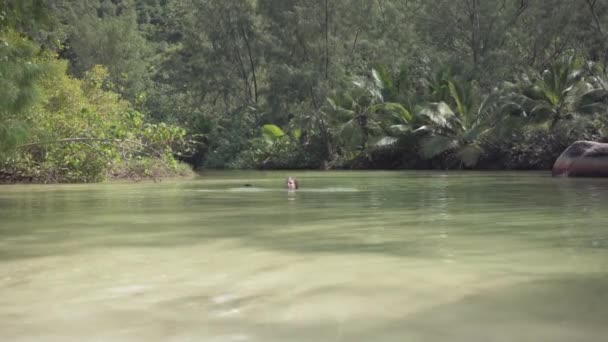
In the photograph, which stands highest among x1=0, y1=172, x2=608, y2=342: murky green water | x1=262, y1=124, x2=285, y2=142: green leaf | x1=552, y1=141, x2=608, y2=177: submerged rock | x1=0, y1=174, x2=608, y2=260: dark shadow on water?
x1=262, y1=124, x2=285, y2=142: green leaf

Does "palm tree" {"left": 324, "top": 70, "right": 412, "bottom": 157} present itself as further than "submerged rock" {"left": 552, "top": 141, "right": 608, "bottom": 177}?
Yes

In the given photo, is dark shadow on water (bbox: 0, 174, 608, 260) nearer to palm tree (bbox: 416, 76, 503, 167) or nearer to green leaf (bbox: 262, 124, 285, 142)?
palm tree (bbox: 416, 76, 503, 167)

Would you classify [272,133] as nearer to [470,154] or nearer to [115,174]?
[470,154]

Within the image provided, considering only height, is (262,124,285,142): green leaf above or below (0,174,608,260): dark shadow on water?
above

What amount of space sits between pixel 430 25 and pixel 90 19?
22948 millimetres

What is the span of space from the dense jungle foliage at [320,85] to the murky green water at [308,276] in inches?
257

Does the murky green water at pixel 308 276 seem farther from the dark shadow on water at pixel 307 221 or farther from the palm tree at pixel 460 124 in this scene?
the palm tree at pixel 460 124

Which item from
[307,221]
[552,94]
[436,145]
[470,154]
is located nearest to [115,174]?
[436,145]

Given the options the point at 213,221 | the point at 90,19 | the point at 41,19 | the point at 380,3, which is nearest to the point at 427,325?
the point at 213,221

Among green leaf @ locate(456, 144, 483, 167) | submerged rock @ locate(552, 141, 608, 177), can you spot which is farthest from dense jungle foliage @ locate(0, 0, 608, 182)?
submerged rock @ locate(552, 141, 608, 177)

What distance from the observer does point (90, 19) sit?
5125cm

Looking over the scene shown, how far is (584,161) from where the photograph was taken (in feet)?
70.0

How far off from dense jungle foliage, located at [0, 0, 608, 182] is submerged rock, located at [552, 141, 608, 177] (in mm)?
6326

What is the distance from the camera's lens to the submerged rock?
2098cm
